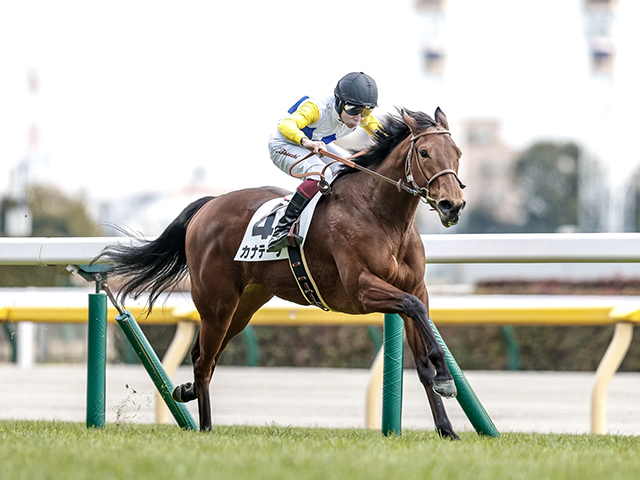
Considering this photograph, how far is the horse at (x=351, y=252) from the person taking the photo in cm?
415

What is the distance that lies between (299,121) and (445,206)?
1069 mm

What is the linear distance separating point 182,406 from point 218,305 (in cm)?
58

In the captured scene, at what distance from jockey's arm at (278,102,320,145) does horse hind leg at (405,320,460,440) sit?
109 centimetres

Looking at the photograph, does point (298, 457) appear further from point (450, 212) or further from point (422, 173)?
point (422, 173)

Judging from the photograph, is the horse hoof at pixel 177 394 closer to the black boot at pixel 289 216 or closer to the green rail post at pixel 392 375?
the black boot at pixel 289 216

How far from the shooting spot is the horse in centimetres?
415

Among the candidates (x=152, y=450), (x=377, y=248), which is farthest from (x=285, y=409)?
(x=152, y=450)

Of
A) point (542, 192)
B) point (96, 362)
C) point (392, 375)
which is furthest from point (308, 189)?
point (542, 192)

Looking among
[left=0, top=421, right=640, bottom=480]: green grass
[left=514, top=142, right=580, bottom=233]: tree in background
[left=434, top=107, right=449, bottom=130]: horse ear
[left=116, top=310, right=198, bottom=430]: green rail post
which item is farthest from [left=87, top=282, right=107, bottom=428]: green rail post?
[left=514, top=142, right=580, bottom=233]: tree in background

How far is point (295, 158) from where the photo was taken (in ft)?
16.1

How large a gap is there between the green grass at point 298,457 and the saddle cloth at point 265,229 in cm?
98

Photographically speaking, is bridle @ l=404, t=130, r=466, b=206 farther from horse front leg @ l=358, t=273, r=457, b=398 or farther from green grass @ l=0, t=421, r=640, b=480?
green grass @ l=0, t=421, r=640, b=480

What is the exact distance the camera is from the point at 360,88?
4.64 meters

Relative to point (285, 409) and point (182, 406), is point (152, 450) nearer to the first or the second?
point (182, 406)
